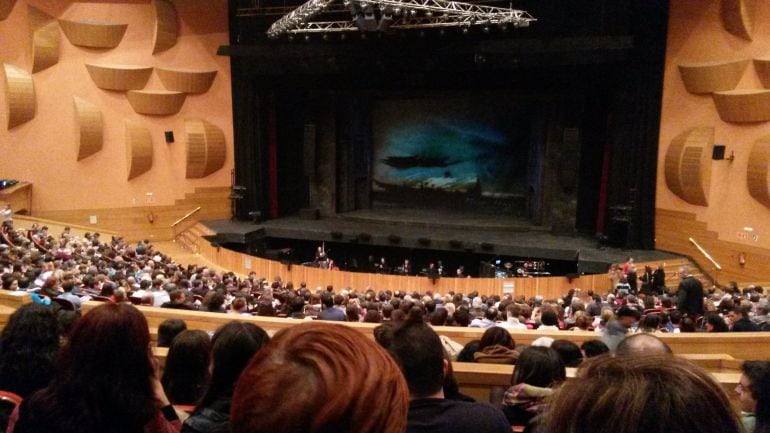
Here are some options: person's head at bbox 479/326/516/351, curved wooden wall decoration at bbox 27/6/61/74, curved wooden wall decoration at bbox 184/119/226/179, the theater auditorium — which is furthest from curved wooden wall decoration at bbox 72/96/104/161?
person's head at bbox 479/326/516/351

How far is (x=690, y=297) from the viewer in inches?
344

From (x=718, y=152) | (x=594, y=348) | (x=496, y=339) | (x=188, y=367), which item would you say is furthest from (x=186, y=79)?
(x=188, y=367)

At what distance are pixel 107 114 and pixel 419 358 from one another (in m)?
18.9

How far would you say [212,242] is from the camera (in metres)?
17.8

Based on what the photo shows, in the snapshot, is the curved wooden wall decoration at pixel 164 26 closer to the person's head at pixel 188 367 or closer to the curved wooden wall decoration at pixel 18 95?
the curved wooden wall decoration at pixel 18 95

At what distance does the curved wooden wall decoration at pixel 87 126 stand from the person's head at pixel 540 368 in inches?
719

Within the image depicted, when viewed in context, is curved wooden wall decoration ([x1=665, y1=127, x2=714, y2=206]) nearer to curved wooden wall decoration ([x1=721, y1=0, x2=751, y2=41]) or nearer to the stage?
the stage

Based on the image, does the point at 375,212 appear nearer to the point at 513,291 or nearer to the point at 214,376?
the point at 513,291

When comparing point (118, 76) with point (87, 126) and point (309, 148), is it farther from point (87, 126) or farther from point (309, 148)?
point (309, 148)

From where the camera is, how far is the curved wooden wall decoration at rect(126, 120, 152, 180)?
61.9 ft

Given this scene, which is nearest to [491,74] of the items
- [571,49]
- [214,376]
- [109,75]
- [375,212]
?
[571,49]

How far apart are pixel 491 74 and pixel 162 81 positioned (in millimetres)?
9947

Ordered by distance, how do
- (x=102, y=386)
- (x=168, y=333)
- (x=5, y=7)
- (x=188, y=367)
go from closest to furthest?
1. (x=102, y=386)
2. (x=188, y=367)
3. (x=168, y=333)
4. (x=5, y=7)

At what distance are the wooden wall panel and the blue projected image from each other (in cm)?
488
